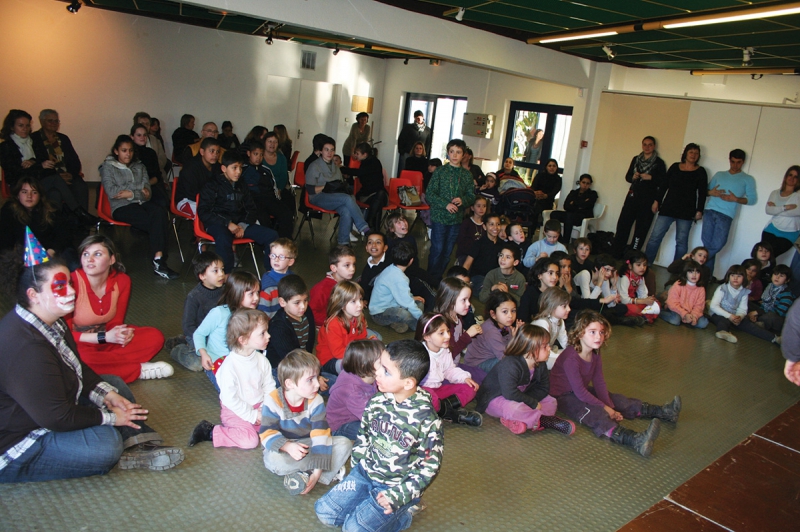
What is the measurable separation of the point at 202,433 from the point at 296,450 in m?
0.70

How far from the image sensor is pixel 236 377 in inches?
123

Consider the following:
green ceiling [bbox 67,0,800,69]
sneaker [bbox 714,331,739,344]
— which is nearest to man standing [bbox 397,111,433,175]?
green ceiling [bbox 67,0,800,69]

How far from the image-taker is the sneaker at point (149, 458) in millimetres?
2846

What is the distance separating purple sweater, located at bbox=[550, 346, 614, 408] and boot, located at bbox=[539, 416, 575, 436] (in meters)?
Answer: 0.19

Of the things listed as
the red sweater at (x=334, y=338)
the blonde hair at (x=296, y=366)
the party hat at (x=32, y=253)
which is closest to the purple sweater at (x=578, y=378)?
the red sweater at (x=334, y=338)

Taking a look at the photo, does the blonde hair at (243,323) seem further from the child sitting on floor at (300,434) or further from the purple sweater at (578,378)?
the purple sweater at (578,378)

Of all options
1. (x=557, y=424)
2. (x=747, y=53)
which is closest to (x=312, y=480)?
(x=557, y=424)

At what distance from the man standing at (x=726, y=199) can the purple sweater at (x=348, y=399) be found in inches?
250

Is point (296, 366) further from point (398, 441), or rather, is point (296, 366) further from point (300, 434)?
point (398, 441)

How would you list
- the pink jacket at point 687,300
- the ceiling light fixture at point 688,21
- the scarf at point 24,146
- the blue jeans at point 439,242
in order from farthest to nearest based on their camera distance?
the blue jeans at point 439,242 < the pink jacket at point 687,300 < the scarf at point 24,146 < the ceiling light fixture at point 688,21

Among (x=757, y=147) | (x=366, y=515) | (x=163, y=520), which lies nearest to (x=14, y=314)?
(x=163, y=520)

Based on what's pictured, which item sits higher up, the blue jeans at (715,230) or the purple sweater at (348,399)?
the blue jeans at (715,230)

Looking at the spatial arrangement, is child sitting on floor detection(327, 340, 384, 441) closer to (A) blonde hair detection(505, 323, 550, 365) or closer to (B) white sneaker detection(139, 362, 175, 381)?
(A) blonde hair detection(505, 323, 550, 365)

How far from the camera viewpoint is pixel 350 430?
3.15 metres
